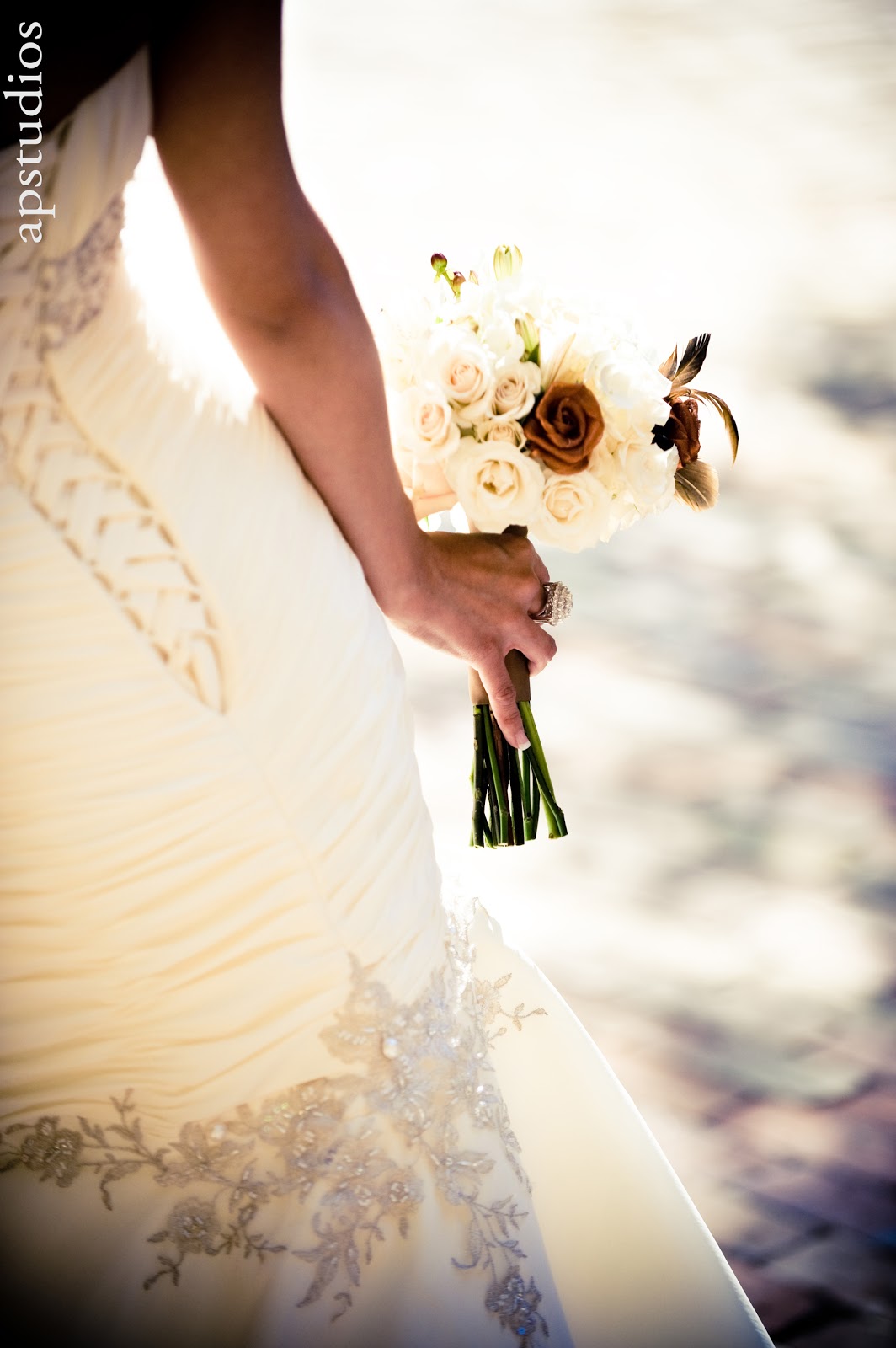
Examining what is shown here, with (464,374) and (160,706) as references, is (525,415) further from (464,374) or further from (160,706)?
(160,706)

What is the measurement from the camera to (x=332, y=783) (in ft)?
2.87

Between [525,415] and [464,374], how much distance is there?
8 centimetres

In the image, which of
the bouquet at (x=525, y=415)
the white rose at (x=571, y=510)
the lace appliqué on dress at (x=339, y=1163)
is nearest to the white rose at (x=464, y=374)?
the bouquet at (x=525, y=415)

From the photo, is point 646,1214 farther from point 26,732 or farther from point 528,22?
point 528,22

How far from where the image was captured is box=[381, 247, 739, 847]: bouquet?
1.17 m

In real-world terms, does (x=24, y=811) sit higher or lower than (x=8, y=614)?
lower

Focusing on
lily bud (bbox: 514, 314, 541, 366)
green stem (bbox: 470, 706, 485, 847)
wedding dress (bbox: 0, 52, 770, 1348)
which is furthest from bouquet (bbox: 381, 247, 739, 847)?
wedding dress (bbox: 0, 52, 770, 1348)

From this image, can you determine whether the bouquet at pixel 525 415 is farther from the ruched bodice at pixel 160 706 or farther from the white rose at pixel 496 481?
the ruched bodice at pixel 160 706

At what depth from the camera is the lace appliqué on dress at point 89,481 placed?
2.57ft

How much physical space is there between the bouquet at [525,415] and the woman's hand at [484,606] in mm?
32

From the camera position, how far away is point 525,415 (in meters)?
1.19

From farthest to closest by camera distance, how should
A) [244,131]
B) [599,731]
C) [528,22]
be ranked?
[528,22] → [599,731] → [244,131]

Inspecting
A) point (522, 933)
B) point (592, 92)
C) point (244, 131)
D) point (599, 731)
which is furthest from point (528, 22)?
point (244, 131)

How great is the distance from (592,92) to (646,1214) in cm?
570
